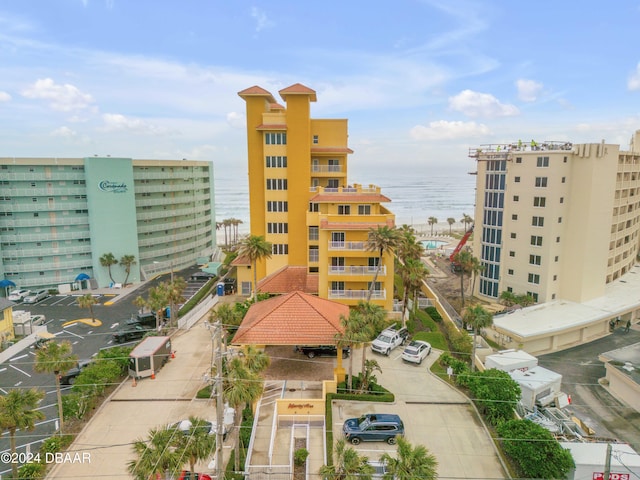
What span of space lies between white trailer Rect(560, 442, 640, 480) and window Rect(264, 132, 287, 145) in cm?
3716

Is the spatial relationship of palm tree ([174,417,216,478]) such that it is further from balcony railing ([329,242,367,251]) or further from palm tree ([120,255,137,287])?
palm tree ([120,255,137,287])

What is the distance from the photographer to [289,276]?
46375 millimetres

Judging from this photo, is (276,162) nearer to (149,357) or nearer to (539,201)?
(149,357)

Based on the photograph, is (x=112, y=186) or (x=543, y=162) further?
(x=112, y=186)

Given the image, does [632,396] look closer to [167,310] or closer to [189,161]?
[167,310]

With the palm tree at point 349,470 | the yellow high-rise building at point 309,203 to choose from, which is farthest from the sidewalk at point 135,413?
the yellow high-rise building at point 309,203

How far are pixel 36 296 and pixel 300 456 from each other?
5058 centimetres

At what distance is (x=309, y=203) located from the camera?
47156mm

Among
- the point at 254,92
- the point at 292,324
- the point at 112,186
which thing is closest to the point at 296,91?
the point at 254,92

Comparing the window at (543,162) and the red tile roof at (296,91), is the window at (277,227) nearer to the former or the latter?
the red tile roof at (296,91)

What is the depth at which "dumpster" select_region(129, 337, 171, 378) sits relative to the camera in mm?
30406

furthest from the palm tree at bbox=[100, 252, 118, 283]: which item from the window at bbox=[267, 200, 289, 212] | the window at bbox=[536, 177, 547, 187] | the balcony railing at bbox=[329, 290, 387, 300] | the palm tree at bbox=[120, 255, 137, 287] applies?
the window at bbox=[536, 177, 547, 187]

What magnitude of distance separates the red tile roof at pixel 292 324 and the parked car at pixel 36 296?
3945 centimetres

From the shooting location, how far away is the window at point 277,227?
159ft
